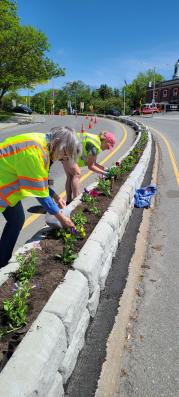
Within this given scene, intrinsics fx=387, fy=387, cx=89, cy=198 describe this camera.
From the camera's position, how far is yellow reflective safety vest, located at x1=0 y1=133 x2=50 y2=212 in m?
3.13

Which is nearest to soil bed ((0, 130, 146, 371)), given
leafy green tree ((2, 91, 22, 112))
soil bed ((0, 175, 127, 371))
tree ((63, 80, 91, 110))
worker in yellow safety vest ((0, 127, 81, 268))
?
soil bed ((0, 175, 127, 371))

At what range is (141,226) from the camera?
245 inches

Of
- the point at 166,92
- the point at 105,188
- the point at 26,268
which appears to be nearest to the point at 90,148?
the point at 105,188

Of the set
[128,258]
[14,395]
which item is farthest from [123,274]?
[14,395]

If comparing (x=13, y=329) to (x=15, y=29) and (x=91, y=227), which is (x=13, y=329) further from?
(x=15, y=29)

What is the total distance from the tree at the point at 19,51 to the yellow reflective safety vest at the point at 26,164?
31.4 meters

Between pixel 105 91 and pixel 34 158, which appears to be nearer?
pixel 34 158

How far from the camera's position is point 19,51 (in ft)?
112

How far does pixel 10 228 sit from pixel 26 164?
95 cm

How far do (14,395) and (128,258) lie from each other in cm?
317

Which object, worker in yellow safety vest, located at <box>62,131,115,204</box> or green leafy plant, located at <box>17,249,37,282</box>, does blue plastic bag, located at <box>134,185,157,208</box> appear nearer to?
worker in yellow safety vest, located at <box>62,131,115,204</box>

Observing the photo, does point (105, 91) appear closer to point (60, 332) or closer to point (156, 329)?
point (156, 329)

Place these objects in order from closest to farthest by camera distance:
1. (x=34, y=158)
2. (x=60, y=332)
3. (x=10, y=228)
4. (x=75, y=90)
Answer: (x=60, y=332) → (x=34, y=158) → (x=10, y=228) → (x=75, y=90)

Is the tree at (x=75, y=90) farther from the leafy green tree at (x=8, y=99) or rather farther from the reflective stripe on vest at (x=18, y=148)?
the reflective stripe on vest at (x=18, y=148)
